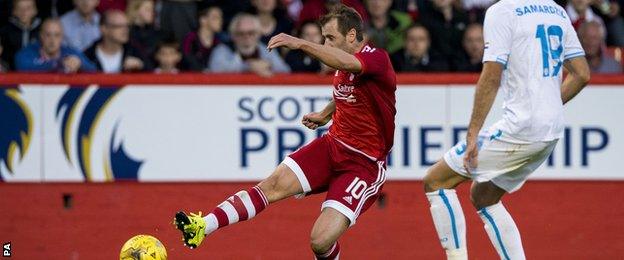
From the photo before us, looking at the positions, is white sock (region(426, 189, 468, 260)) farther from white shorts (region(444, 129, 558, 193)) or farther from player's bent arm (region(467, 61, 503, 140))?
player's bent arm (region(467, 61, 503, 140))

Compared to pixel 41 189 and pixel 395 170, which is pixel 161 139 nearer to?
pixel 41 189

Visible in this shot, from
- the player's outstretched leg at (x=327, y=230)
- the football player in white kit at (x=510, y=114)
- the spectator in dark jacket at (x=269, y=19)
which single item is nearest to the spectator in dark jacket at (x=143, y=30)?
the spectator in dark jacket at (x=269, y=19)

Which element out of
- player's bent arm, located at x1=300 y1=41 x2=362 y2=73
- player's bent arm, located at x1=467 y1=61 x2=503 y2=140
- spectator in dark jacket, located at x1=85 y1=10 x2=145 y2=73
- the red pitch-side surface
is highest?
spectator in dark jacket, located at x1=85 y1=10 x2=145 y2=73

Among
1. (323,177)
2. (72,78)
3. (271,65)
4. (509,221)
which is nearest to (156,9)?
(271,65)

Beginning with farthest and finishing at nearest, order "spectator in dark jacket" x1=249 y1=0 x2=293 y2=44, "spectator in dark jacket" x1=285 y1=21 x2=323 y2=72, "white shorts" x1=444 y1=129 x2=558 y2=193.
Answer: "spectator in dark jacket" x1=249 y1=0 x2=293 y2=44, "spectator in dark jacket" x1=285 y1=21 x2=323 y2=72, "white shorts" x1=444 y1=129 x2=558 y2=193

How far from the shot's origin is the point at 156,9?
13.8 m

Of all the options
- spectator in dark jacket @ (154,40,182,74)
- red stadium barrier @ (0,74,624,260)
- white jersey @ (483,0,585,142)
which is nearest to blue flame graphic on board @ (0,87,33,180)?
red stadium barrier @ (0,74,624,260)

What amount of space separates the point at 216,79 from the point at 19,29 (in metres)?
2.48

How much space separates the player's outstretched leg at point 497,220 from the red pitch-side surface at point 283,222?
2828 mm

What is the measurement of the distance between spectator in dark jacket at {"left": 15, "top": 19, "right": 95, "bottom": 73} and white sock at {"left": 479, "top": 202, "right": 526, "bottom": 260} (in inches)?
189

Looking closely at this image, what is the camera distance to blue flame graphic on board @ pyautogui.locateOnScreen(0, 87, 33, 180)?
11.3 m

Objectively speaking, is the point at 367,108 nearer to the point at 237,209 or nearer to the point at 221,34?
the point at 237,209

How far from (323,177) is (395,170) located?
256cm

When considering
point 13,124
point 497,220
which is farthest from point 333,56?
point 13,124
